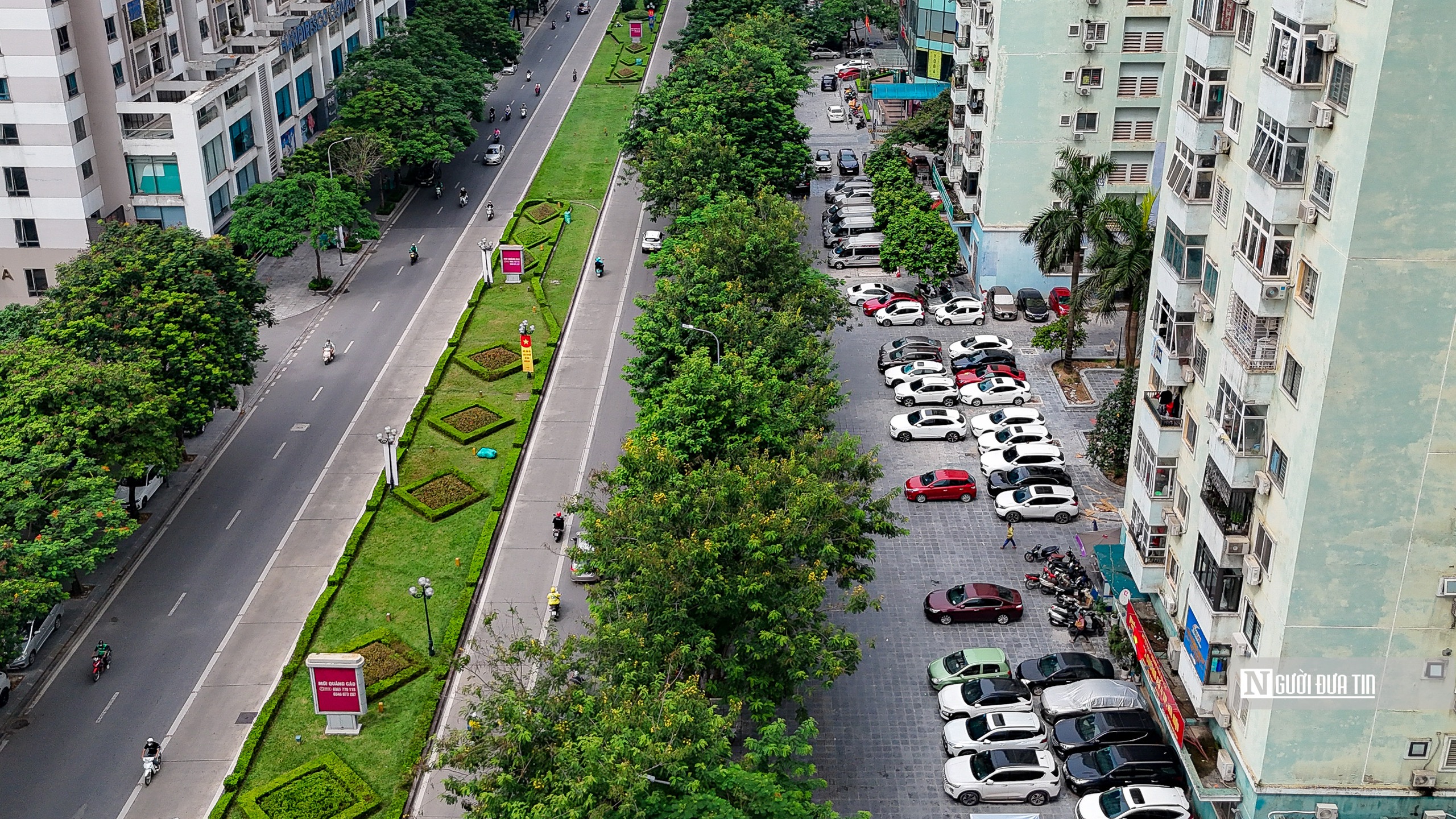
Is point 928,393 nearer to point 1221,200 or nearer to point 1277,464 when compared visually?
point 1221,200

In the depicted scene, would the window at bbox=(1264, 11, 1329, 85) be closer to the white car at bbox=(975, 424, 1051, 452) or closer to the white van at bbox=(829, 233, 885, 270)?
the white car at bbox=(975, 424, 1051, 452)

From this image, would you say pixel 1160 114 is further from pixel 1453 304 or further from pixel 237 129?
pixel 237 129

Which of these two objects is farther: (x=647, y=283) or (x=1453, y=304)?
(x=647, y=283)

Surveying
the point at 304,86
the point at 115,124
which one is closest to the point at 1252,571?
the point at 115,124

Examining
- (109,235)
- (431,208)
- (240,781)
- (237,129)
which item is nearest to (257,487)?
(109,235)

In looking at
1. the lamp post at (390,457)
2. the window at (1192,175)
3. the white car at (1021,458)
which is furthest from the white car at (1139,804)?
the lamp post at (390,457)
